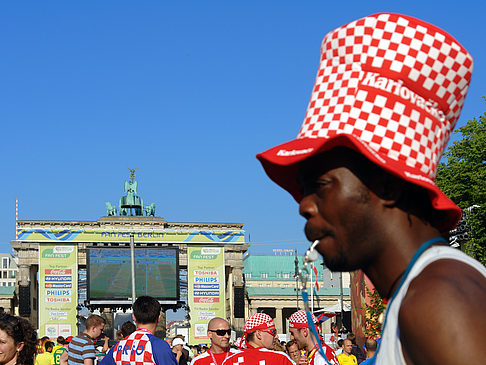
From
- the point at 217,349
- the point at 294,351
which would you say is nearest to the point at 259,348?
the point at 217,349

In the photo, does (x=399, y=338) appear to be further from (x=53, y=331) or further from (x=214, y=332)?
(x=53, y=331)

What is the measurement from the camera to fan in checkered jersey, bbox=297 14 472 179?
66.2 inches

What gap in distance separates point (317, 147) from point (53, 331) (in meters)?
68.7

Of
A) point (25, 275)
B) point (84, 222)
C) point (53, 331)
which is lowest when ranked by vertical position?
point (53, 331)

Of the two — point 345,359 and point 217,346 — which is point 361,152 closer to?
point 217,346

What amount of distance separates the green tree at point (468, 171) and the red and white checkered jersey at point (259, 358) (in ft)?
81.7

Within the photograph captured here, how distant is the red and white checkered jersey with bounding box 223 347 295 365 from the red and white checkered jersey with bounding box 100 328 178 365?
2.97 feet

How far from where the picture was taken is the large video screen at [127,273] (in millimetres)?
64000

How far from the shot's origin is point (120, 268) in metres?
64.2

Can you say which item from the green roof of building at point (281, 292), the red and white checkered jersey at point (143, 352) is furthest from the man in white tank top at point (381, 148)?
the green roof of building at point (281, 292)

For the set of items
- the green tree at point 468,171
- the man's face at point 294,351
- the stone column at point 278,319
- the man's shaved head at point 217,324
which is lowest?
the stone column at point 278,319

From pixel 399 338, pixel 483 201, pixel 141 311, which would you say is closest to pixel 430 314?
pixel 399 338

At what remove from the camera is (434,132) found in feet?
5.71

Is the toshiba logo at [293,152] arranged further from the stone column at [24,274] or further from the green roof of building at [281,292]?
the green roof of building at [281,292]
